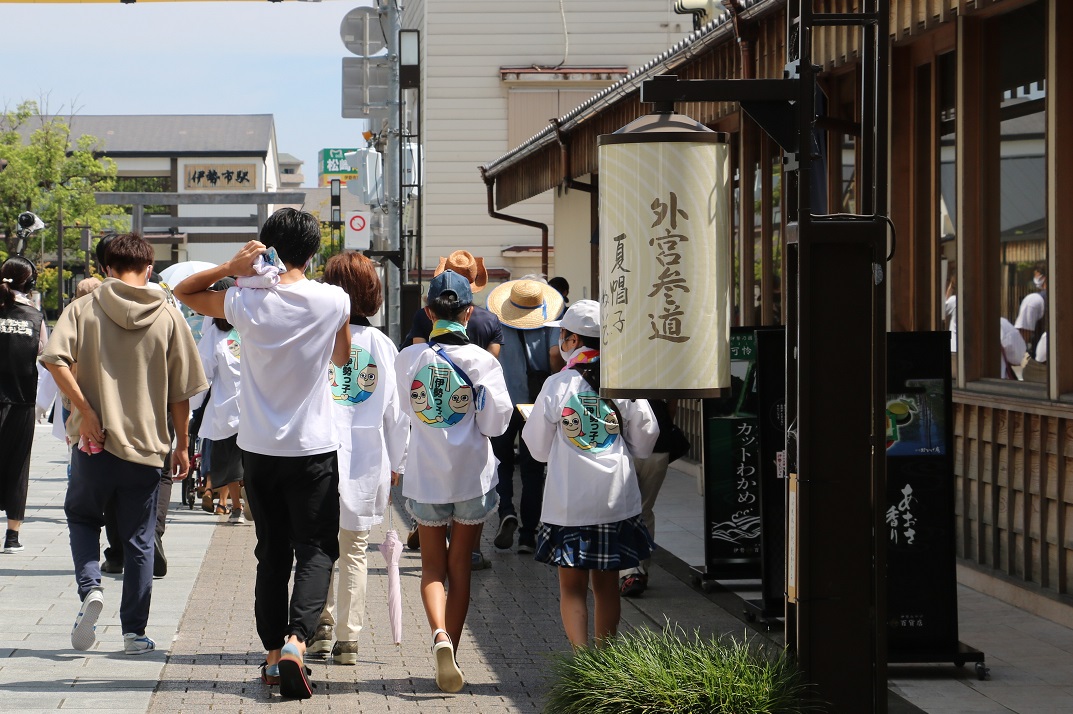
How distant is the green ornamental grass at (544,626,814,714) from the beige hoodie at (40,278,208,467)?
2672 millimetres

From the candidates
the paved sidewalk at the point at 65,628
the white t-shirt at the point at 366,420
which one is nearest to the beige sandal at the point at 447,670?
the white t-shirt at the point at 366,420

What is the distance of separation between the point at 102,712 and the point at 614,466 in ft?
7.49

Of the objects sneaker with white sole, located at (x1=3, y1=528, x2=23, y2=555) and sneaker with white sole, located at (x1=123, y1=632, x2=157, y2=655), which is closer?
sneaker with white sole, located at (x1=123, y1=632, x2=157, y2=655)

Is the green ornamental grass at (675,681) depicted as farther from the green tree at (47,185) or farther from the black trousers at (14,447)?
the green tree at (47,185)

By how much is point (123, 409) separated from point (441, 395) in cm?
154

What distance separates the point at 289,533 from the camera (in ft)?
19.0

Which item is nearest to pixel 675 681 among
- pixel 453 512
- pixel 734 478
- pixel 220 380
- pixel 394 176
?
pixel 453 512

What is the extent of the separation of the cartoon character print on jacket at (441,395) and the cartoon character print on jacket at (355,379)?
0.22 metres

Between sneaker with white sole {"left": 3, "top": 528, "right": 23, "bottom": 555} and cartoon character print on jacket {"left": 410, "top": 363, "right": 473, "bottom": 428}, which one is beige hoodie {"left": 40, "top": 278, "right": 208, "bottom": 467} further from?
sneaker with white sole {"left": 3, "top": 528, "right": 23, "bottom": 555}

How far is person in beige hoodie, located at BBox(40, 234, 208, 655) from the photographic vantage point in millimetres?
6398

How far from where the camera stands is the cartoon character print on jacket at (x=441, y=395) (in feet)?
20.6

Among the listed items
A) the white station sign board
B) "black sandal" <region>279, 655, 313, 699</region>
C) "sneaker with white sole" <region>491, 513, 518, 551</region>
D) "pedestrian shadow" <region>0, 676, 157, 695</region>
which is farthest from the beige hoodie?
the white station sign board

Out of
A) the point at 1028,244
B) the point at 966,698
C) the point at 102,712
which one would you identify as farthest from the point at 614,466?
the point at 1028,244

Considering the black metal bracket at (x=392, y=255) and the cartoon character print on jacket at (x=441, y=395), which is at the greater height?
the black metal bracket at (x=392, y=255)
